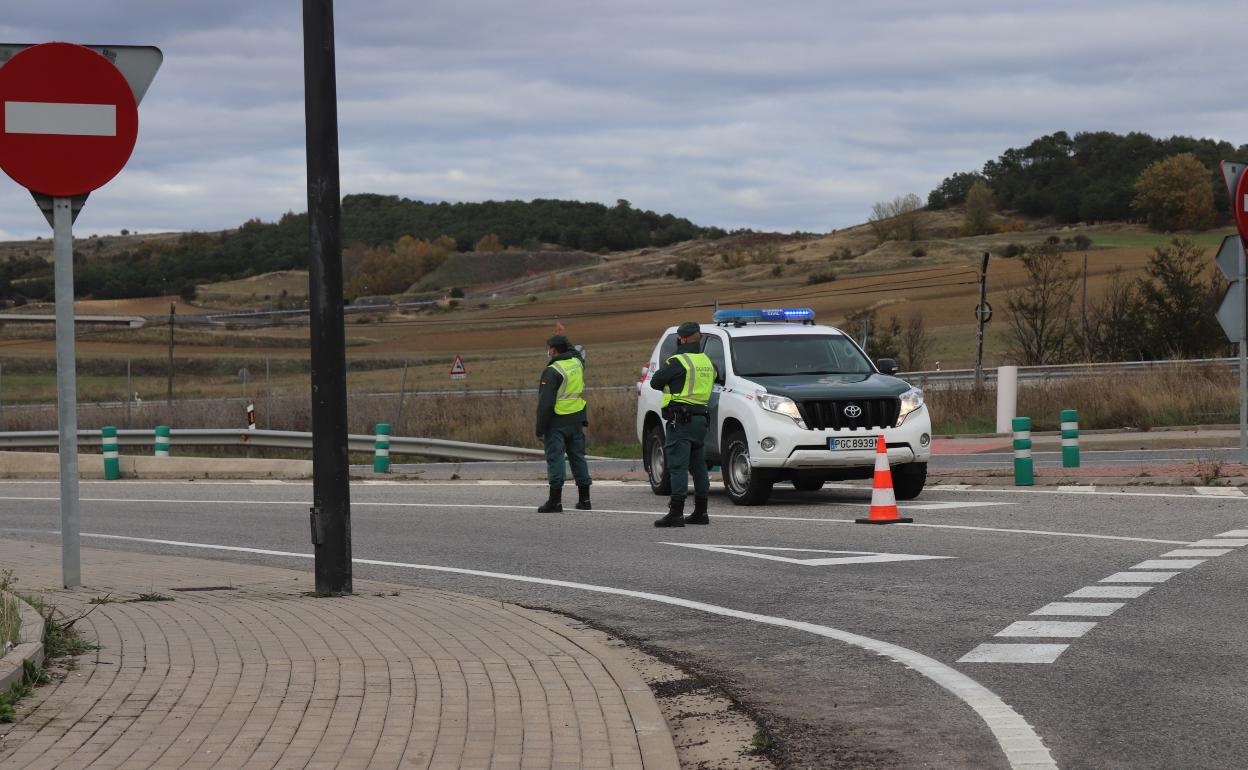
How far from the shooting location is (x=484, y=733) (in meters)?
6.09

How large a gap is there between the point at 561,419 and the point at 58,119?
359 inches

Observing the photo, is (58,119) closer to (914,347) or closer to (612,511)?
(612,511)

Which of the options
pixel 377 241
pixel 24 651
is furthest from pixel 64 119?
pixel 377 241

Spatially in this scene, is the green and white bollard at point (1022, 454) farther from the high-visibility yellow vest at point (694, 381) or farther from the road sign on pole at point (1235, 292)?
the high-visibility yellow vest at point (694, 381)

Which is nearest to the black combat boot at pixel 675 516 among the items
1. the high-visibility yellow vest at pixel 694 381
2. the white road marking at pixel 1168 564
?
the high-visibility yellow vest at pixel 694 381

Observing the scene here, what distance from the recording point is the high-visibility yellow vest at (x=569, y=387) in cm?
1723

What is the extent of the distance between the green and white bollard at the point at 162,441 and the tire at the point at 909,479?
47.2 ft

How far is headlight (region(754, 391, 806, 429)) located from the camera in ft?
54.9

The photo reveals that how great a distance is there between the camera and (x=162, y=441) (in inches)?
1083

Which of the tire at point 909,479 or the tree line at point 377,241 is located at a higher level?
the tree line at point 377,241

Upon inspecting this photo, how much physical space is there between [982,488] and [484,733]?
42.4 feet

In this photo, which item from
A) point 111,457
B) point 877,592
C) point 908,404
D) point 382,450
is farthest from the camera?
point 111,457

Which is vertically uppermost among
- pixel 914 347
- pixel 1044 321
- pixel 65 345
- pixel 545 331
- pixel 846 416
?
pixel 545 331

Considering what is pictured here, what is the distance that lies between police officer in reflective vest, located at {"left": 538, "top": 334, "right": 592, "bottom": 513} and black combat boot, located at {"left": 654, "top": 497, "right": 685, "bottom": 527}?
2.23 metres
